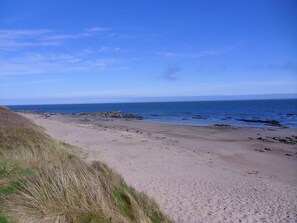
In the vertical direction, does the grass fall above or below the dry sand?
above

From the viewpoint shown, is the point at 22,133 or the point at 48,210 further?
the point at 22,133

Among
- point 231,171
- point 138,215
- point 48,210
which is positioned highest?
point 48,210

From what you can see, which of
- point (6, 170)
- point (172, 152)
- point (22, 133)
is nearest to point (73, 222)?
point (6, 170)

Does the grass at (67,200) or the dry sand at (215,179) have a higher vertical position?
the grass at (67,200)

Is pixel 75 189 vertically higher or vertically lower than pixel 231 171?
higher

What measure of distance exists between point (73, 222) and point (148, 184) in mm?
6092

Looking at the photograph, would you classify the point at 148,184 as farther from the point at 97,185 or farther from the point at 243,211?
the point at 97,185

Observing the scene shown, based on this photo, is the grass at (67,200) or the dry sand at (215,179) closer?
the grass at (67,200)

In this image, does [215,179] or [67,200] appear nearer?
[67,200]

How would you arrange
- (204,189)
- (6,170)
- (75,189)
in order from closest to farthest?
(75,189) → (6,170) → (204,189)

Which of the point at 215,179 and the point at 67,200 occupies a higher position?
the point at 67,200

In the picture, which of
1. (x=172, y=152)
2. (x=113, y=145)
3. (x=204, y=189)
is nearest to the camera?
(x=204, y=189)

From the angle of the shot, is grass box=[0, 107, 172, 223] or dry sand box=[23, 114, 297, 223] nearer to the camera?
grass box=[0, 107, 172, 223]

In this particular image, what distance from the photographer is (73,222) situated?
5207 millimetres
